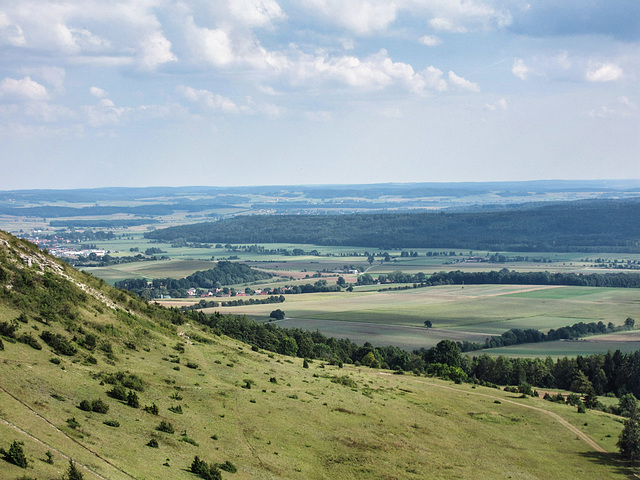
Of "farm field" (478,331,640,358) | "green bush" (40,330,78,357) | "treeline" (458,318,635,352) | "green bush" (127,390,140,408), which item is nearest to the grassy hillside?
"green bush" (40,330,78,357)

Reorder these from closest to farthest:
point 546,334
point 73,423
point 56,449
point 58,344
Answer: point 56,449 < point 73,423 < point 58,344 < point 546,334

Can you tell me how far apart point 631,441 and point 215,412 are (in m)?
33.1

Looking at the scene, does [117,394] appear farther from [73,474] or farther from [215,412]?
[73,474]

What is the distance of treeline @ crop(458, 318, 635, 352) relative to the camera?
438 feet

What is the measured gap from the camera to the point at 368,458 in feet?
163

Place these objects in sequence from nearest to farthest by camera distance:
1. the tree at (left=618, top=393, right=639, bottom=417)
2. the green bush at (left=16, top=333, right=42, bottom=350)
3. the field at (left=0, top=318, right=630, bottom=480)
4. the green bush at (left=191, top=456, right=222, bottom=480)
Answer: the field at (left=0, top=318, right=630, bottom=480)
the green bush at (left=191, top=456, right=222, bottom=480)
the green bush at (left=16, top=333, right=42, bottom=350)
the tree at (left=618, top=393, right=639, bottom=417)

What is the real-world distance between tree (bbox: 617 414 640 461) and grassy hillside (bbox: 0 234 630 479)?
5.55 ft

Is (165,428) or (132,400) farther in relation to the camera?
(132,400)

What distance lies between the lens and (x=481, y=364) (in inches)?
4099

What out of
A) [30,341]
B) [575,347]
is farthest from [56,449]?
[575,347]

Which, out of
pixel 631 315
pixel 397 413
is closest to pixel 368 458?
pixel 397 413

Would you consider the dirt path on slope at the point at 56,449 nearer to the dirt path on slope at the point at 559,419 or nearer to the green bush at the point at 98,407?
the green bush at the point at 98,407

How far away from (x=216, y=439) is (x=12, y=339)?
52.8 feet

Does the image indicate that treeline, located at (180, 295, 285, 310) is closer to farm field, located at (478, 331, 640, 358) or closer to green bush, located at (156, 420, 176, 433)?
farm field, located at (478, 331, 640, 358)
